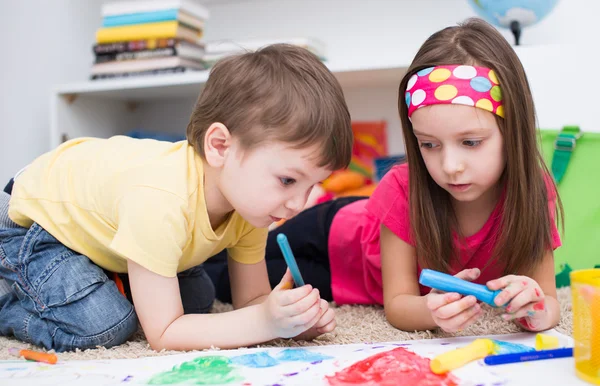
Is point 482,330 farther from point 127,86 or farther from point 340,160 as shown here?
point 127,86

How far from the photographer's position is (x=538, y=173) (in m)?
0.90

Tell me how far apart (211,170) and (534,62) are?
→ 825mm

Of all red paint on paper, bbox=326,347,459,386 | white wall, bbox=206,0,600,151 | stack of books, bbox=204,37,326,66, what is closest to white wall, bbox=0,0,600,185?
white wall, bbox=206,0,600,151

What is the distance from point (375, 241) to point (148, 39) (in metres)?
0.98

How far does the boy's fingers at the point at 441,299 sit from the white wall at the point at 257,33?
0.87 metres

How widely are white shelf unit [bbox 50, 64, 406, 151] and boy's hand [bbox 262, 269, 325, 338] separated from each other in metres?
0.89

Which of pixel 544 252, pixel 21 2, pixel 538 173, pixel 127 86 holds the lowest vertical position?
pixel 544 252

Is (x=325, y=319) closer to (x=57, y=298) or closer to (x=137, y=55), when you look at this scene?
(x=57, y=298)

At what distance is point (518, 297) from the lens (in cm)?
76

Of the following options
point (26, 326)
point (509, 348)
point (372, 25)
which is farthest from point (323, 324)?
point (372, 25)

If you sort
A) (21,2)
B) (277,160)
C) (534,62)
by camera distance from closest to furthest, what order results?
(277,160), (534,62), (21,2)

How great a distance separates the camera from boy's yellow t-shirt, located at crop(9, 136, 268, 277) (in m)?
0.82

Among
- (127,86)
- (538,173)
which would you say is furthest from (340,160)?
(127,86)

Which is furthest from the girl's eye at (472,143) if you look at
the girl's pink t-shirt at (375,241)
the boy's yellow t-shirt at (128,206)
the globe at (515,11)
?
the globe at (515,11)
